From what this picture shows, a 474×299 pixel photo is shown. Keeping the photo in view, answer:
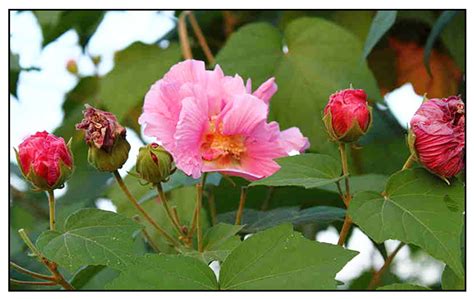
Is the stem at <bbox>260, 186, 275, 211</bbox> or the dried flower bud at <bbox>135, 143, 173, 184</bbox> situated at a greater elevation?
the dried flower bud at <bbox>135, 143, 173, 184</bbox>

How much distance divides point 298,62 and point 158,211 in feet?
0.89

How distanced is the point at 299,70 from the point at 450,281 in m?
0.50

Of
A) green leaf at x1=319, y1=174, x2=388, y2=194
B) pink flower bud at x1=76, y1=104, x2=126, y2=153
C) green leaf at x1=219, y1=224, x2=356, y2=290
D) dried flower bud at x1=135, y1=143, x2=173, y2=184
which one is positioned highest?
pink flower bud at x1=76, y1=104, x2=126, y2=153

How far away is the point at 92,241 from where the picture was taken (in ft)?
2.24

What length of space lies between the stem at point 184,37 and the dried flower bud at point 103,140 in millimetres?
531

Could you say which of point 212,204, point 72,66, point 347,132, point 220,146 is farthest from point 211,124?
point 72,66

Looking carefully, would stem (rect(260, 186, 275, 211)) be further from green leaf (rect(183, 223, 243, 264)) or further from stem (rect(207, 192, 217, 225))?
green leaf (rect(183, 223, 243, 264))

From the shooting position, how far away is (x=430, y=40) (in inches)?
43.7

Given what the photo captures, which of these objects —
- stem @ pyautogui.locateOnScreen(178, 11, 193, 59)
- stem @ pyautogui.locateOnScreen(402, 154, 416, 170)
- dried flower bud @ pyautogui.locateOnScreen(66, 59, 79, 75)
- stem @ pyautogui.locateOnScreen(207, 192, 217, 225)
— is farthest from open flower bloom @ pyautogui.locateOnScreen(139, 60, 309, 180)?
dried flower bud @ pyautogui.locateOnScreen(66, 59, 79, 75)

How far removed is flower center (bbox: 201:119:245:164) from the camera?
0.77 meters

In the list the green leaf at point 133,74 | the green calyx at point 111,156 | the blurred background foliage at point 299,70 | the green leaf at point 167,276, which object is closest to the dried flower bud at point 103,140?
the green calyx at point 111,156

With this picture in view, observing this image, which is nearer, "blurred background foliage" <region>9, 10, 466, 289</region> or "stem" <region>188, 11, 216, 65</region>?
"blurred background foliage" <region>9, 10, 466, 289</region>

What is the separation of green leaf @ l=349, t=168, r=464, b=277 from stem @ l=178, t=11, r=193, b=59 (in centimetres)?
61

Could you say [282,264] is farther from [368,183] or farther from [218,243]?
[368,183]
